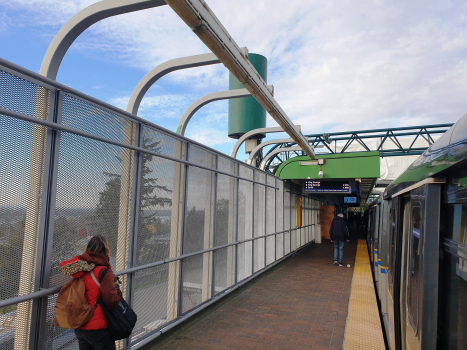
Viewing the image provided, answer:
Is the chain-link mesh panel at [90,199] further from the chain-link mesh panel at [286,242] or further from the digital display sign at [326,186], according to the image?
the digital display sign at [326,186]

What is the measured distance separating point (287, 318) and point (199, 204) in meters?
2.52

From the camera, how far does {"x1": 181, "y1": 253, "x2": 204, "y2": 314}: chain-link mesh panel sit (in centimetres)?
516

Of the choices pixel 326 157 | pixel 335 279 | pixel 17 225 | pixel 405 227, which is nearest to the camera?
pixel 17 225

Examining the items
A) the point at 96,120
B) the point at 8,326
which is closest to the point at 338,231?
the point at 96,120

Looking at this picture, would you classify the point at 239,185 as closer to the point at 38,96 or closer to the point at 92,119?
the point at 92,119

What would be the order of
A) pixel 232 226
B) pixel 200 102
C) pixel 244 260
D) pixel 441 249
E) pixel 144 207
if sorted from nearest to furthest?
pixel 441 249 → pixel 144 207 → pixel 200 102 → pixel 232 226 → pixel 244 260

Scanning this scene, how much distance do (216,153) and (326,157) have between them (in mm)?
6072

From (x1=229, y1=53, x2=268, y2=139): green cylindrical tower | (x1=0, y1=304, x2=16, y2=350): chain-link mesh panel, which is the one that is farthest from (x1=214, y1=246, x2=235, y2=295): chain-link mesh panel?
(x1=229, y1=53, x2=268, y2=139): green cylindrical tower

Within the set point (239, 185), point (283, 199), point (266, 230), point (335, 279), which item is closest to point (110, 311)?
point (239, 185)

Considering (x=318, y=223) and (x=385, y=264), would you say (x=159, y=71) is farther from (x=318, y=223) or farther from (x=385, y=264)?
(x=318, y=223)

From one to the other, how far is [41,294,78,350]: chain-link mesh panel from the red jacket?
15.6 inches

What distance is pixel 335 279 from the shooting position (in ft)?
30.0

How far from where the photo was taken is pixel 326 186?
11.9 m

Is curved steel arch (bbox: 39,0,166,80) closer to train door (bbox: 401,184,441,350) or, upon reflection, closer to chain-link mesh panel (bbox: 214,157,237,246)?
train door (bbox: 401,184,441,350)
